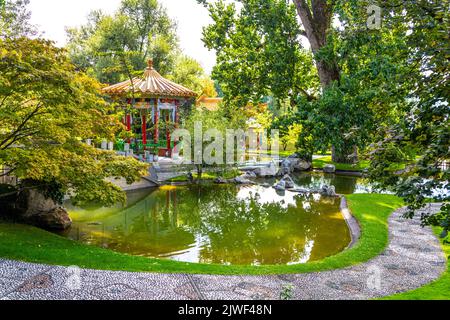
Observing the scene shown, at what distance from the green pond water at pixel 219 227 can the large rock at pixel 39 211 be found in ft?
1.54

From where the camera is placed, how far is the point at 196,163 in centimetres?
1789

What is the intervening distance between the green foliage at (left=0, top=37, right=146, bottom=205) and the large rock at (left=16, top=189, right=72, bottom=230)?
1602 millimetres

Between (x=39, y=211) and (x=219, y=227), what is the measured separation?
4.65 m

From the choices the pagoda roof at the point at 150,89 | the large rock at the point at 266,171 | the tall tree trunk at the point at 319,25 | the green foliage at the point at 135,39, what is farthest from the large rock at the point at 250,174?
the green foliage at the point at 135,39

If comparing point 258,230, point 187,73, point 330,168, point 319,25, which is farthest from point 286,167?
point 187,73

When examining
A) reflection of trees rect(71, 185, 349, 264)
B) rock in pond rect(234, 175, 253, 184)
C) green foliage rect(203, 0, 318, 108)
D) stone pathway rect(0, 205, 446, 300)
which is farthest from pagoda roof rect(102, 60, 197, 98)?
stone pathway rect(0, 205, 446, 300)

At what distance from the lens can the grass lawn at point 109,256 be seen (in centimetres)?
667

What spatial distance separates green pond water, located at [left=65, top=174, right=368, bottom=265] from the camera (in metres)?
8.74

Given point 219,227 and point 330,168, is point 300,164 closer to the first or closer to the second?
point 330,168

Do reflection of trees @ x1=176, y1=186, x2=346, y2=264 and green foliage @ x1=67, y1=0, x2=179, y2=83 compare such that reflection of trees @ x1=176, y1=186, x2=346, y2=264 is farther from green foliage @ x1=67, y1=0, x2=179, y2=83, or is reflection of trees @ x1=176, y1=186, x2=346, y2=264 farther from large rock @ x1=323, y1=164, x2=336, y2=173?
green foliage @ x1=67, y1=0, x2=179, y2=83

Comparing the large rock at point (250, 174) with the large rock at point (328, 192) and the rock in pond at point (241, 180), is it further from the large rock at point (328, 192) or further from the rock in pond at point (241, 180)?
the large rock at point (328, 192)
